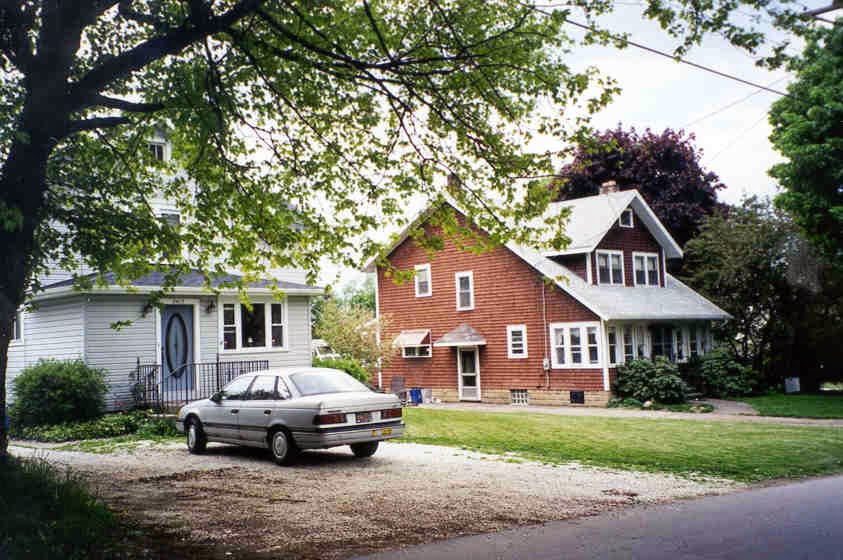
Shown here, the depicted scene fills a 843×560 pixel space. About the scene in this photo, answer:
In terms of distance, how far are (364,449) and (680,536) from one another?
7382mm

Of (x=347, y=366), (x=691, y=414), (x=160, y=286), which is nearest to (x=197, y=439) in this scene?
(x=160, y=286)

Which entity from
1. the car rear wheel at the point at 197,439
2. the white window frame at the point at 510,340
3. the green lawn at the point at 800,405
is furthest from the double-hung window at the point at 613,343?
the car rear wheel at the point at 197,439

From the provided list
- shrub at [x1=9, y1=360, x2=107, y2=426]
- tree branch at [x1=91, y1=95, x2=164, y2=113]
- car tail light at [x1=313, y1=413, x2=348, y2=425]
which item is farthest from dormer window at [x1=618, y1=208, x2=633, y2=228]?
tree branch at [x1=91, y1=95, x2=164, y2=113]

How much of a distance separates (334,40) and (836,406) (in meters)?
22.3

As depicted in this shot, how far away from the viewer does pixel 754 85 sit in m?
16.5

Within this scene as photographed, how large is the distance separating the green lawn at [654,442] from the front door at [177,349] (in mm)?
6579

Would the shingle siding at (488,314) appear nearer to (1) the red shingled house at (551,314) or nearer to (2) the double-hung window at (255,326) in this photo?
(1) the red shingled house at (551,314)

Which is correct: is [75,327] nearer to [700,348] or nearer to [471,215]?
[471,215]

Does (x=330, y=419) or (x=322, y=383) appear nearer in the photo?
(x=330, y=419)

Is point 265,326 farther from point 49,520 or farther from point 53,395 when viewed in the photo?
point 49,520

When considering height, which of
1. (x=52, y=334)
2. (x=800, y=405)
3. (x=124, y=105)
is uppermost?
(x=124, y=105)

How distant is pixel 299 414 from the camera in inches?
502

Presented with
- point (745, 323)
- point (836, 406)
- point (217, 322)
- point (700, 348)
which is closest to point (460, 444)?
point (217, 322)

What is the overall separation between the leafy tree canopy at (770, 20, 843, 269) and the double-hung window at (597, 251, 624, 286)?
713 cm
